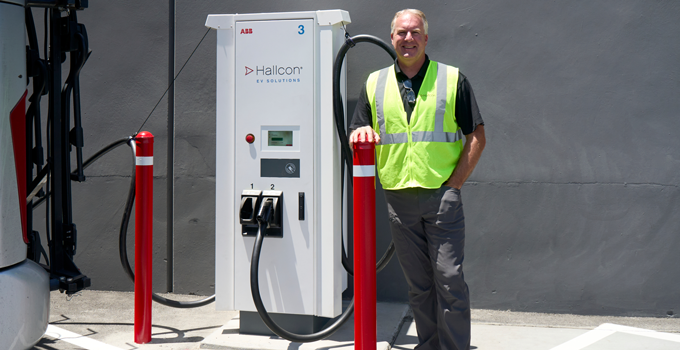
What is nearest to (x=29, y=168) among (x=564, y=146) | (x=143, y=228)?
(x=143, y=228)

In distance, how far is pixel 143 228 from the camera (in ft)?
11.4

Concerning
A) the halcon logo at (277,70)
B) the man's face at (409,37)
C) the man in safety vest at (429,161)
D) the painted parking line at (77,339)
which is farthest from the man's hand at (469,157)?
the painted parking line at (77,339)

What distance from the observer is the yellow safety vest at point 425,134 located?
2.89m

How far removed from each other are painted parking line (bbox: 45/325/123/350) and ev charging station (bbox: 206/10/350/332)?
89 centimetres

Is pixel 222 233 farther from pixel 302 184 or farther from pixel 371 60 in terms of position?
pixel 371 60

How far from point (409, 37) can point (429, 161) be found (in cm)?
64

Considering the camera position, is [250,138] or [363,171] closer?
[363,171]

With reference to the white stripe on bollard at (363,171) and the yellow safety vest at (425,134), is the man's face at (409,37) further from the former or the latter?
the white stripe on bollard at (363,171)

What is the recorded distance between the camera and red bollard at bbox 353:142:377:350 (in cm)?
251

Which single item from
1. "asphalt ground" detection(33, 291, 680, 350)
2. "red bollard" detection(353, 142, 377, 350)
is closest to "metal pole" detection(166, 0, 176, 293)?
"asphalt ground" detection(33, 291, 680, 350)

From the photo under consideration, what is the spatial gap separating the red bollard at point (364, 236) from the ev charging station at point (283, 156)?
0.94 meters

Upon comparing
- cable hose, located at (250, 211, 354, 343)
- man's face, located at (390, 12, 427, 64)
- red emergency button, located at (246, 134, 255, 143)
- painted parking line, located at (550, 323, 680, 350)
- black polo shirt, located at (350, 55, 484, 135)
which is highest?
man's face, located at (390, 12, 427, 64)

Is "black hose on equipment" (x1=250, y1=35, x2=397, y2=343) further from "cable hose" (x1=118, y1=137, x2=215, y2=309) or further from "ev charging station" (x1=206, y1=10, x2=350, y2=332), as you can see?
"cable hose" (x1=118, y1=137, x2=215, y2=309)

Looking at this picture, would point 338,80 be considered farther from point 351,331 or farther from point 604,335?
point 604,335
